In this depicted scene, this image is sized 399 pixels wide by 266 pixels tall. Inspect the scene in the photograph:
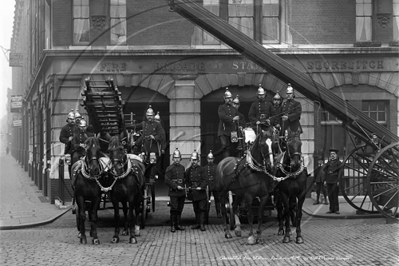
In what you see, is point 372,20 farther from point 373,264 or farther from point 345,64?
point 373,264

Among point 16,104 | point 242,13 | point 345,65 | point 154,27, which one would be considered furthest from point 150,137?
point 16,104

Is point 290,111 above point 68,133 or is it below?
above

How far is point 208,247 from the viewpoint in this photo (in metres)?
11.8

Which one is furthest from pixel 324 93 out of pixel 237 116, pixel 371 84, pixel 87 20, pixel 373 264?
pixel 87 20

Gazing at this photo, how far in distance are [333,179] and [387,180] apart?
8.94 ft

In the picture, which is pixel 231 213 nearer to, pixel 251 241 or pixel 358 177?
pixel 251 241

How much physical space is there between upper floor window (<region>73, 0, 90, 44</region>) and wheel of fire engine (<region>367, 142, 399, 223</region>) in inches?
478

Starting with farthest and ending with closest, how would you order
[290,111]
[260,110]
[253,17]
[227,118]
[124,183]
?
[253,17] < [227,118] < [260,110] < [290,111] < [124,183]

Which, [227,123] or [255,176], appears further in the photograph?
[227,123]

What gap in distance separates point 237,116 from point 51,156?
31.4ft

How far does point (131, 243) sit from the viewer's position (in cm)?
1241

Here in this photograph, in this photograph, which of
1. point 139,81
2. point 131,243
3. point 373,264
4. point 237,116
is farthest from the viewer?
point 139,81

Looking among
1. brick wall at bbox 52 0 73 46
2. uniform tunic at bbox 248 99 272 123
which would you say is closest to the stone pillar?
brick wall at bbox 52 0 73 46

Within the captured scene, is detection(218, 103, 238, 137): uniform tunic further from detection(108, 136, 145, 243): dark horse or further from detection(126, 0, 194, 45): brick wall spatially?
detection(126, 0, 194, 45): brick wall
